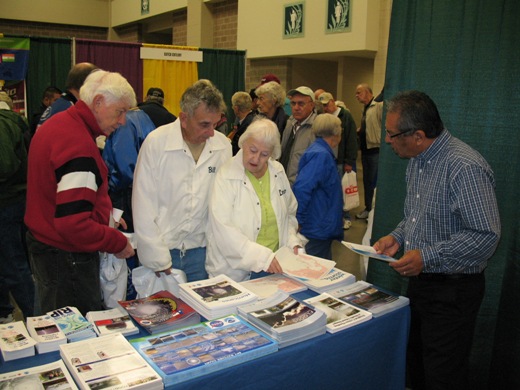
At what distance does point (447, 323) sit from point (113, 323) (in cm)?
135

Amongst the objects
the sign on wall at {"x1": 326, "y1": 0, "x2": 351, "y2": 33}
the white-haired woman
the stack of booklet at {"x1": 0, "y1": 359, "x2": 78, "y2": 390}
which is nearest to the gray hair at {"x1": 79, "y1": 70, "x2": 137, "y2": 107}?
the stack of booklet at {"x1": 0, "y1": 359, "x2": 78, "y2": 390}

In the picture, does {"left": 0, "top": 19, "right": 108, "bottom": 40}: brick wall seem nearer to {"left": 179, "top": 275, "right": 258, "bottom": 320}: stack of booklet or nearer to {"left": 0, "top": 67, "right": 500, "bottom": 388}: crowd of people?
{"left": 0, "top": 67, "right": 500, "bottom": 388}: crowd of people

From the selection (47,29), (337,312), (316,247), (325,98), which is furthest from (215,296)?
(47,29)

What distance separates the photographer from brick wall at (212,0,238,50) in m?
10.2

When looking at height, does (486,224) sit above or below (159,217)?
above

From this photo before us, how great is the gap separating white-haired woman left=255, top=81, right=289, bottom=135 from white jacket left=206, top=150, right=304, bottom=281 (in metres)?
2.29

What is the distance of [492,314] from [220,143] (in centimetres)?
168

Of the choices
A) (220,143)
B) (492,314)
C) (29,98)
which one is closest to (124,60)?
(29,98)

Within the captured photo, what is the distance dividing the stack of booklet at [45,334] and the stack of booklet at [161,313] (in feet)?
0.85

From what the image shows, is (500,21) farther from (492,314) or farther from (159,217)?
(159,217)

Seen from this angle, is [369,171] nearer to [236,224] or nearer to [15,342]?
[236,224]

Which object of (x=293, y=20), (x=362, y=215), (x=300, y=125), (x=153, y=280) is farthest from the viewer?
(x=293, y=20)

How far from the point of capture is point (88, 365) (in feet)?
4.37

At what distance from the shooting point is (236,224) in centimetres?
221
